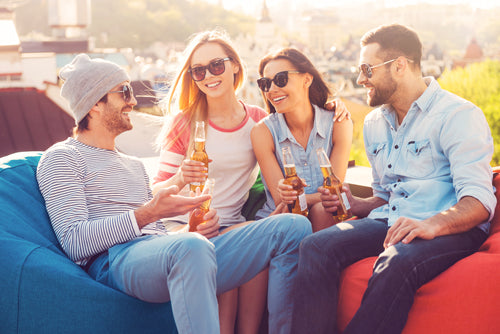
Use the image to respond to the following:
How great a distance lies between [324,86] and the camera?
3271mm

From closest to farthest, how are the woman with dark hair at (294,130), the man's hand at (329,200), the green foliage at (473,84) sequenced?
the man's hand at (329,200) < the woman with dark hair at (294,130) < the green foliage at (473,84)

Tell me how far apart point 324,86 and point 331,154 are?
432mm

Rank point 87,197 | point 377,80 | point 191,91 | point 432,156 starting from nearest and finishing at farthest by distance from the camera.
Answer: point 87,197
point 432,156
point 377,80
point 191,91

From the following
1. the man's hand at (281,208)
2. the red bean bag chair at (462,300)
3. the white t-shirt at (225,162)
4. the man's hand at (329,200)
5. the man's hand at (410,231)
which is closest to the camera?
the red bean bag chair at (462,300)

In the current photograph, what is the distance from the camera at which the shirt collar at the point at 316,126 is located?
3.10 metres

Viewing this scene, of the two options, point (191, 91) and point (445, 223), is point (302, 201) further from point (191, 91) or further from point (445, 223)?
point (191, 91)

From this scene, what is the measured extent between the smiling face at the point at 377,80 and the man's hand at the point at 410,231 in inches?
28.8

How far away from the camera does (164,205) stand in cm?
218

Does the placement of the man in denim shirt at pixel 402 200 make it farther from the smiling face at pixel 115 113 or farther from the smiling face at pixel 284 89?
the smiling face at pixel 115 113

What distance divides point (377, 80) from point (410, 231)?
34.2 inches

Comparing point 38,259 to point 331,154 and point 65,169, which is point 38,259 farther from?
point 331,154

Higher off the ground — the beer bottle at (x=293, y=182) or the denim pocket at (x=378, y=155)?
the denim pocket at (x=378, y=155)

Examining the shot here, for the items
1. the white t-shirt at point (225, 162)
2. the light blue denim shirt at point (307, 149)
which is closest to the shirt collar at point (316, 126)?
the light blue denim shirt at point (307, 149)

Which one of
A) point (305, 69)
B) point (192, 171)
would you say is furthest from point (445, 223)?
point (305, 69)
